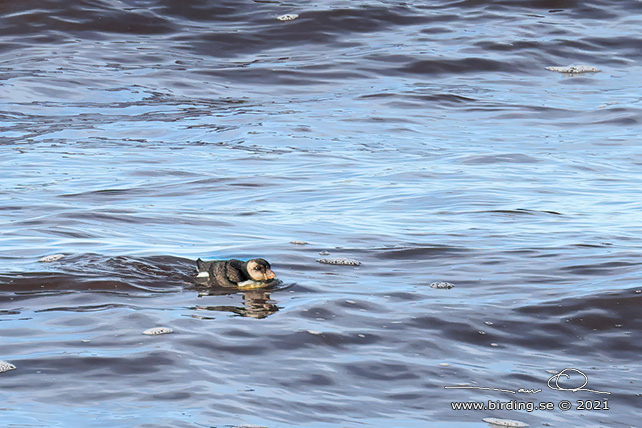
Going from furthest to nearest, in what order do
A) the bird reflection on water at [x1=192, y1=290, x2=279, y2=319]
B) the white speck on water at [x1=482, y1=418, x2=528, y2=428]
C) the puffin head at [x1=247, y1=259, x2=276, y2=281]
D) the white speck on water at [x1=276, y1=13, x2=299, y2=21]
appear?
the white speck on water at [x1=276, y1=13, x2=299, y2=21] < the puffin head at [x1=247, y1=259, x2=276, y2=281] < the bird reflection on water at [x1=192, y1=290, x2=279, y2=319] < the white speck on water at [x1=482, y1=418, x2=528, y2=428]

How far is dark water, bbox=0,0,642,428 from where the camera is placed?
16.1 ft

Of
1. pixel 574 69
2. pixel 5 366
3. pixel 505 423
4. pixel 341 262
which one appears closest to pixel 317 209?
pixel 341 262

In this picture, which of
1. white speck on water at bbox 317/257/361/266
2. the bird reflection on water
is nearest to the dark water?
the bird reflection on water

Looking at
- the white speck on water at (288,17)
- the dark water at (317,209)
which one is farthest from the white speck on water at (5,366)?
the white speck on water at (288,17)

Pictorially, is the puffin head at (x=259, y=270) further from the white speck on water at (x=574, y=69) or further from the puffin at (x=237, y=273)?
the white speck on water at (x=574, y=69)

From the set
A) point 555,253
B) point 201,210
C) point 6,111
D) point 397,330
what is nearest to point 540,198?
point 555,253

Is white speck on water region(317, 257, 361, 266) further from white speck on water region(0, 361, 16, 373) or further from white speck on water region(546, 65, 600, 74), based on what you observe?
white speck on water region(546, 65, 600, 74)

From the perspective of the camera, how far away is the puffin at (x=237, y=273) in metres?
6.02

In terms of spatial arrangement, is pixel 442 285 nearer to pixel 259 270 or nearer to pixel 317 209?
pixel 259 270

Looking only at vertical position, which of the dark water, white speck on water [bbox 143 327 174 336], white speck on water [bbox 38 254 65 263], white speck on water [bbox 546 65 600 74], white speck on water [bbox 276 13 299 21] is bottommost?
white speck on water [bbox 546 65 600 74]

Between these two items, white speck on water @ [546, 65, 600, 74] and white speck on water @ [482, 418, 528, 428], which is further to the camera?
white speck on water @ [546, 65, 600, 74]

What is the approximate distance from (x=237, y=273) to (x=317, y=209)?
8.30 feet

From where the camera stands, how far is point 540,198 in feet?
29.3

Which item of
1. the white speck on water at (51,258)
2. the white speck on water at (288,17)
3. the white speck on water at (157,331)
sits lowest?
the white speck on water at (51,258)
